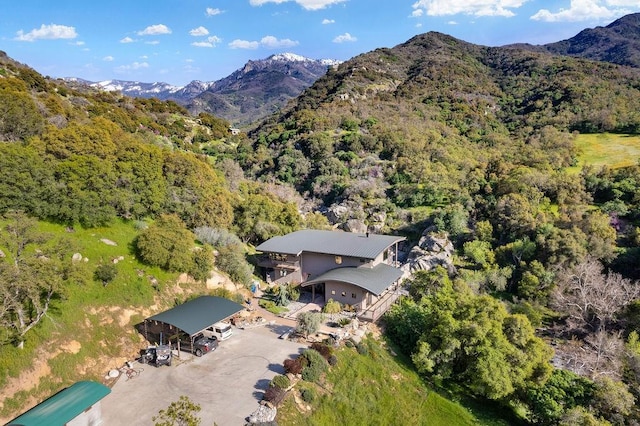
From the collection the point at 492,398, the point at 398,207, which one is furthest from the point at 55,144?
the point at 398,207

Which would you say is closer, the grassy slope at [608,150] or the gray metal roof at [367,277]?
the gray metal roof at [367,277]

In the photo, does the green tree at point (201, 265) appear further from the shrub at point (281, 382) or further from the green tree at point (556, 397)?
the green tree at point (556, 397)

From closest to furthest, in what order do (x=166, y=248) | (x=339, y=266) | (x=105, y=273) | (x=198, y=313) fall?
(x=198, y=313) < (x=105, y=273) < (x=166, y=248) < (x=339, y=266)

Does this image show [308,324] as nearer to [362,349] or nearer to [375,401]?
[362,349]

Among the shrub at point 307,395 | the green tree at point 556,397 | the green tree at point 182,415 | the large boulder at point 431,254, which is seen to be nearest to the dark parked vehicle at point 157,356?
the green tree at point 182,415

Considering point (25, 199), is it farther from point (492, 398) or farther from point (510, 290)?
point (510, 290)

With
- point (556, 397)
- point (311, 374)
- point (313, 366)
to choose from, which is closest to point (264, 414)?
point (311, 374)

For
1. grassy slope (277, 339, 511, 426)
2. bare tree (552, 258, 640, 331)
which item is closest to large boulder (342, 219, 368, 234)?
bare tree (552, 258, 640, 331)
